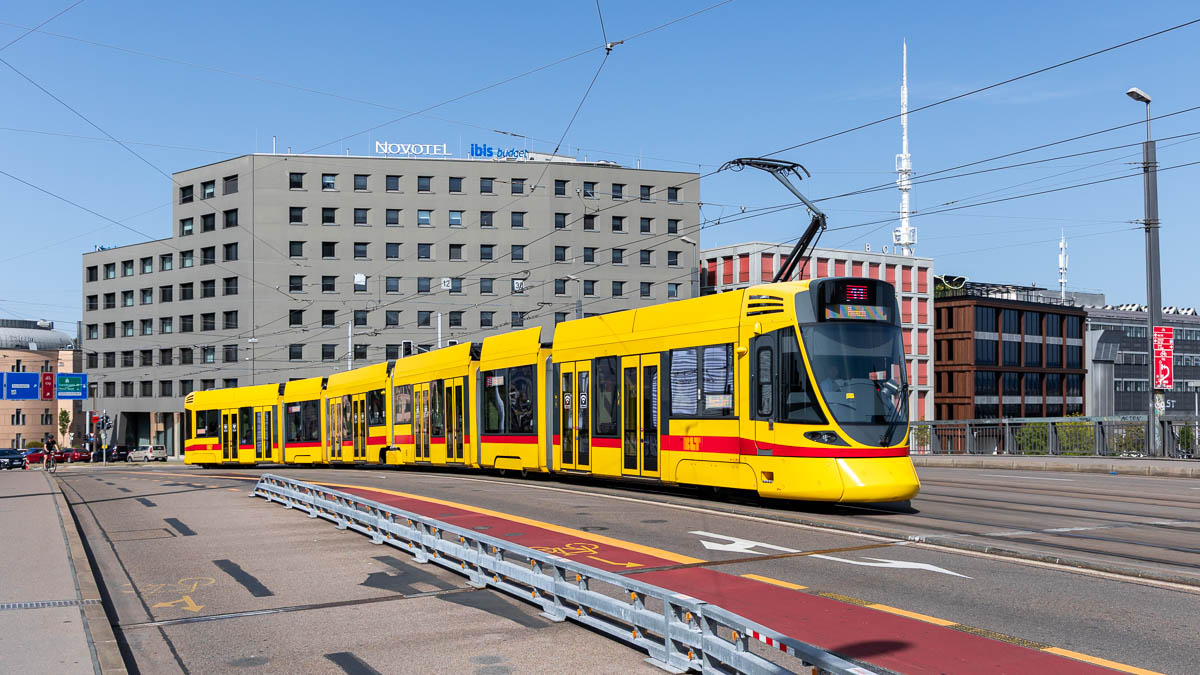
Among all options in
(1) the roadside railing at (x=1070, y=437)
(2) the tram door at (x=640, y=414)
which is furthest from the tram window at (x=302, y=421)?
(1) the roadside railing at (x=1070, y=437)

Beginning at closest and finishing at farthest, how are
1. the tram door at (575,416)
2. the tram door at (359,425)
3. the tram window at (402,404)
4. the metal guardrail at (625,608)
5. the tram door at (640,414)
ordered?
the metal guardrail at (625,608)
the tram door at (640,414)
the tram door at (575,416)
the tram window at (402,404)
the tram door at (359,425)

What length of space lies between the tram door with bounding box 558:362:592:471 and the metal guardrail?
316 inches

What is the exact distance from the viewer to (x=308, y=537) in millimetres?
14062

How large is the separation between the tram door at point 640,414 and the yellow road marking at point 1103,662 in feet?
39.0

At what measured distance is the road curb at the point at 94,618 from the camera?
699 cm

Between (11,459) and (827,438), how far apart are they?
6054cm

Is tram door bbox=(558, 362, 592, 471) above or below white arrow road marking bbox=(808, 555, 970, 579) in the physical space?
above

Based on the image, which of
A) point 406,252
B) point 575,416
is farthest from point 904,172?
point 575,416

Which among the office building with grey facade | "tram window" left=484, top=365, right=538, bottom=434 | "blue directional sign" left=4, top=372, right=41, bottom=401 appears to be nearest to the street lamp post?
"tram window" left=484, top=365, right=538, bottom=434

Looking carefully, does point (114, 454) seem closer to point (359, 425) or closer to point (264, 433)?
point (264, 433)

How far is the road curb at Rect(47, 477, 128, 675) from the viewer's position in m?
6.99

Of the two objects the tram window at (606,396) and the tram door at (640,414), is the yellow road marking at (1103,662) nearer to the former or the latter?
the tram door at (640,414)

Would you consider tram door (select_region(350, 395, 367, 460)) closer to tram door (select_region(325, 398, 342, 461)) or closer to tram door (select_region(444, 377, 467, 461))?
tram door (select_region(325, 398, 342, 461))

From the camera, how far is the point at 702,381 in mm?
17281
